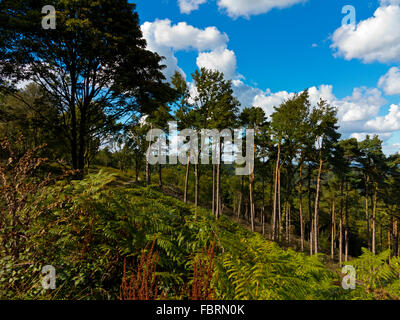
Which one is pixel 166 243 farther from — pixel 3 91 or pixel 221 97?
pixel 221 97

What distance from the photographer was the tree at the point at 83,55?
312 inches

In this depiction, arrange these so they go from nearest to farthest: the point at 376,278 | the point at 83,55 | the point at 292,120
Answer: the point at 376,278 → the point at 83,55 → the point at 292,120

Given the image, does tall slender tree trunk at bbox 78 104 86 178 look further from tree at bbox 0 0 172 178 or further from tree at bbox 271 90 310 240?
tree at bbox 271 90 310 240

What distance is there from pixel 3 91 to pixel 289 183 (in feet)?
87.5

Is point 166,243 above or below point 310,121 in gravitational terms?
below

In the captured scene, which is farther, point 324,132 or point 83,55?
point 324,132

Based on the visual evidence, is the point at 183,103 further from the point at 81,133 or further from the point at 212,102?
the point at 81,133

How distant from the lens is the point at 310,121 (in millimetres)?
16703

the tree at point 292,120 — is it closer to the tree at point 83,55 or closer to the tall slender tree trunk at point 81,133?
the tree at point 83,55

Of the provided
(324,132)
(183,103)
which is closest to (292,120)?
(324,132)

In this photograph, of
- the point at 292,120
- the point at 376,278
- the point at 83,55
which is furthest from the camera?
the point at 292,120

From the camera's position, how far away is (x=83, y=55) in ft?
29.2

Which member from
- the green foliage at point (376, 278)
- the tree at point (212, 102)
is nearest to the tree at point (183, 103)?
the tree at point (212, 102)
